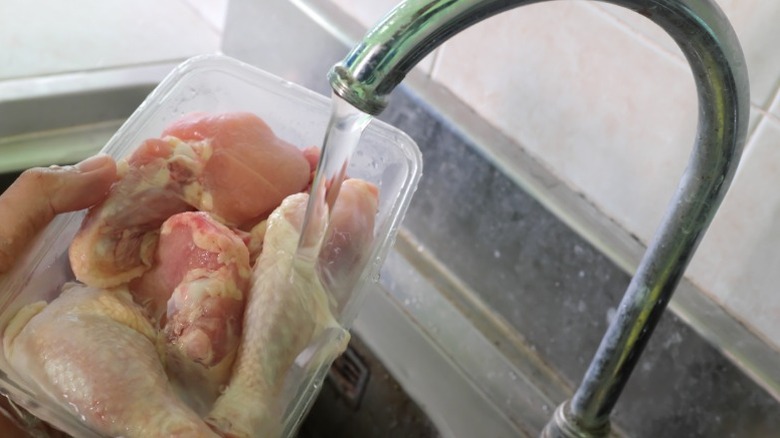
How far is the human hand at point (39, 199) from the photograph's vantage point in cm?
51

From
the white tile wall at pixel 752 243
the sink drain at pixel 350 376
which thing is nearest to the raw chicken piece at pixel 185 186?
the sink drain at pixel 350 376

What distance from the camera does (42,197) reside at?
1.72 feet

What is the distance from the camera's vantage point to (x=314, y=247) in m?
0.55

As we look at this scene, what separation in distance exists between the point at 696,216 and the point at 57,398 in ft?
1.29

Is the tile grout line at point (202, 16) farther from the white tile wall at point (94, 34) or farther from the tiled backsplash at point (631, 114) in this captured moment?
the tiled backsplash at point (631, 114)

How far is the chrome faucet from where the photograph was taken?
13.7 inches

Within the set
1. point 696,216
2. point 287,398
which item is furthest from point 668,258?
point 287,398

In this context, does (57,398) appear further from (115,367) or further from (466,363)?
(466,363)

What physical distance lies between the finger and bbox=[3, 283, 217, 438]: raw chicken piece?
0.05m

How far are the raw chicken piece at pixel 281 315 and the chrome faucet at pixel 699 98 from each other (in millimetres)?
187

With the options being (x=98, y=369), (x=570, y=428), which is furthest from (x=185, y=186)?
(x=570, y=428)

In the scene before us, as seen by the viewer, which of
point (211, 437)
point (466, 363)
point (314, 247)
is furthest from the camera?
point (466, 363)

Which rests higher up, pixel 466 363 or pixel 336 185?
pixel 336 185

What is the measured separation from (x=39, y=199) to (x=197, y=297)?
0.43ft
